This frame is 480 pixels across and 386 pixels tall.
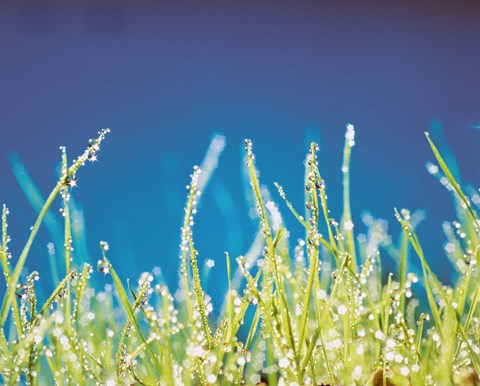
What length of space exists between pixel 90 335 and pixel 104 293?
5.0 inches

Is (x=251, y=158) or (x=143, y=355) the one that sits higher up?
(x=251, y=158)

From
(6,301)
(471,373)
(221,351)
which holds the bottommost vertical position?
(471,373)

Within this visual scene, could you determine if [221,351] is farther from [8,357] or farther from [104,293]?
[104,293]

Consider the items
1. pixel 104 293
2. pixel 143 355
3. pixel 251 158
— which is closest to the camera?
pixel 251 158

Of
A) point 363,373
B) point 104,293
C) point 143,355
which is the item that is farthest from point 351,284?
point 104,293

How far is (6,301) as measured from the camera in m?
0.50

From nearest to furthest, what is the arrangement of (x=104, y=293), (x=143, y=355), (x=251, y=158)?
(x=251, y=158)
(x=143, y=355)
(x=104, y=293)

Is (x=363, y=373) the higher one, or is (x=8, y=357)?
(x=8, y=357)

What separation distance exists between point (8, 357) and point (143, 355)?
155mm

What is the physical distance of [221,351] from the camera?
50 cm

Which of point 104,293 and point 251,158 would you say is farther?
point 104,293

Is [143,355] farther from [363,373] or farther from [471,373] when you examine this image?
[471,373]

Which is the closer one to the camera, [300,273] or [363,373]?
[363,373]

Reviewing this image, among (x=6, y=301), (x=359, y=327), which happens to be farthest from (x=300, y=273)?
(x=6, y=301)
